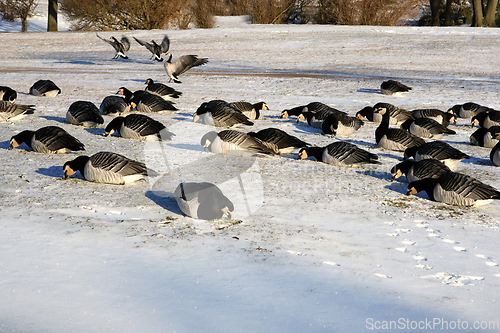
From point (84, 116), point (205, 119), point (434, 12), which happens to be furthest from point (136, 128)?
point (434, 12)

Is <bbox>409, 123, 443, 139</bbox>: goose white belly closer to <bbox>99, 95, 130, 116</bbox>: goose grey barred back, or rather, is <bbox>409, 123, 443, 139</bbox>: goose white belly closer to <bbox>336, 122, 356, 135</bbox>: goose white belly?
<bbox>336, 122, 356, 135</bbox>: goose white belly

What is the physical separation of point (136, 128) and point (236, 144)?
6.71 ft

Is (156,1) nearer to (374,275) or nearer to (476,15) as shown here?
(476,15)

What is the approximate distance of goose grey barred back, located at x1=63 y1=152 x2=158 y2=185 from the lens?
552 cm

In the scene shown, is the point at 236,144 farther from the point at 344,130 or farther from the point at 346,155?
the point at 344,130

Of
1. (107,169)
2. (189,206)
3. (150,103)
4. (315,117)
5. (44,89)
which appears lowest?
(189,206)

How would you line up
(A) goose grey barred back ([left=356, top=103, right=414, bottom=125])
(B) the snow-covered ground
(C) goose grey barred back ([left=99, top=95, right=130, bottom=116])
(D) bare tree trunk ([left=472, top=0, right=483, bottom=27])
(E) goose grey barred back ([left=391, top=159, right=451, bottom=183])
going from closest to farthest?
(B) the snow-covered ground < (E) goose grey barred back ([left=391, top=159, right=451, bottom=183]) < (C) goose grey barred back ([left=99, top=95, right=130, bottom=116]) < (A) goose grey barred back ([left=356, top=103, right=414, bottom=125]) < (D) bare tree trunk ([left=472, top=0, right=483, bottom=27])

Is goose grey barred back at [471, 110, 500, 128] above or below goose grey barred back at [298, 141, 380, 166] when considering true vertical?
above

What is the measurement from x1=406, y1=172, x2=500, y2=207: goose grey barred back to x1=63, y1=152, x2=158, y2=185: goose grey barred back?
3.69m

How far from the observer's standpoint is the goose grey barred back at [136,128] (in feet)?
25.8

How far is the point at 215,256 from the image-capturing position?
401cm

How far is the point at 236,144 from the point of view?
6953 mm

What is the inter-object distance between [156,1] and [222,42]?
9851 millimetres

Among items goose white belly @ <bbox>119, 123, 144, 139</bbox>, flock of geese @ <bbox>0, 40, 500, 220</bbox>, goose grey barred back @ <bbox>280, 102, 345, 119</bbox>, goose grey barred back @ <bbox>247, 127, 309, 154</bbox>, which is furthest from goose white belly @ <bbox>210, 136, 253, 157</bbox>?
goose grey barred back @ <bbox>280, 102, 345, 119</bbox>
